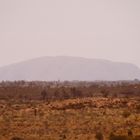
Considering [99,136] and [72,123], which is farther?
[72,123]

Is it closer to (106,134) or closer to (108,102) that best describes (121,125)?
(106,134)

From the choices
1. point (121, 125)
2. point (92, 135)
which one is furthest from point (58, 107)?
point (92, 135)

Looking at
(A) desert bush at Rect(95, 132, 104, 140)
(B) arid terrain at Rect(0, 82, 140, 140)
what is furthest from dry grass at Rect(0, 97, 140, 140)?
(A) desert bush at Rect(95, 132, 104, 140)

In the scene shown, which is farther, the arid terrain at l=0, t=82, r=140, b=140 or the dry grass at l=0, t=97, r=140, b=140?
the dry grass at l=0, t=97, r=140, b=140

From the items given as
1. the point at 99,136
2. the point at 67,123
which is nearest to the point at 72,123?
the point at 67,123

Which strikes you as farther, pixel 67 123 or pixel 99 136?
pixel 67 123

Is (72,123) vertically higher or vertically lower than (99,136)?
higher

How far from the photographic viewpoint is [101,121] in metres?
33.3

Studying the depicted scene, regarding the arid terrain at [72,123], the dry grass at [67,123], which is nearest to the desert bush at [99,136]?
the arid terrain at [72,123]

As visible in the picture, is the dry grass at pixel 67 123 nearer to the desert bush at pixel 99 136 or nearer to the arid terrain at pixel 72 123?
the arid terrain at pixel 72 123

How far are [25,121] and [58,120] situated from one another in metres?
2.91

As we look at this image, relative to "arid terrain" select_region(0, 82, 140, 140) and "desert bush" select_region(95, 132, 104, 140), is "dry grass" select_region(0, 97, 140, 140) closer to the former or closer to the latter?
"arid terrain" select_region(0, 82, 140, 140)

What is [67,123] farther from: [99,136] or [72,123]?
[99,136]

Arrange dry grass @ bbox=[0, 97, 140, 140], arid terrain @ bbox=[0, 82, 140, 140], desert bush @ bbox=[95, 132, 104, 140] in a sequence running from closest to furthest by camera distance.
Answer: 1. desert bush @ bbox=[95, 132, 104, 140]
2. arid terrain @ bbox=[0, 82, 140, 140]
3. dry grass @ bbox=[0, 97, 140, 140]
